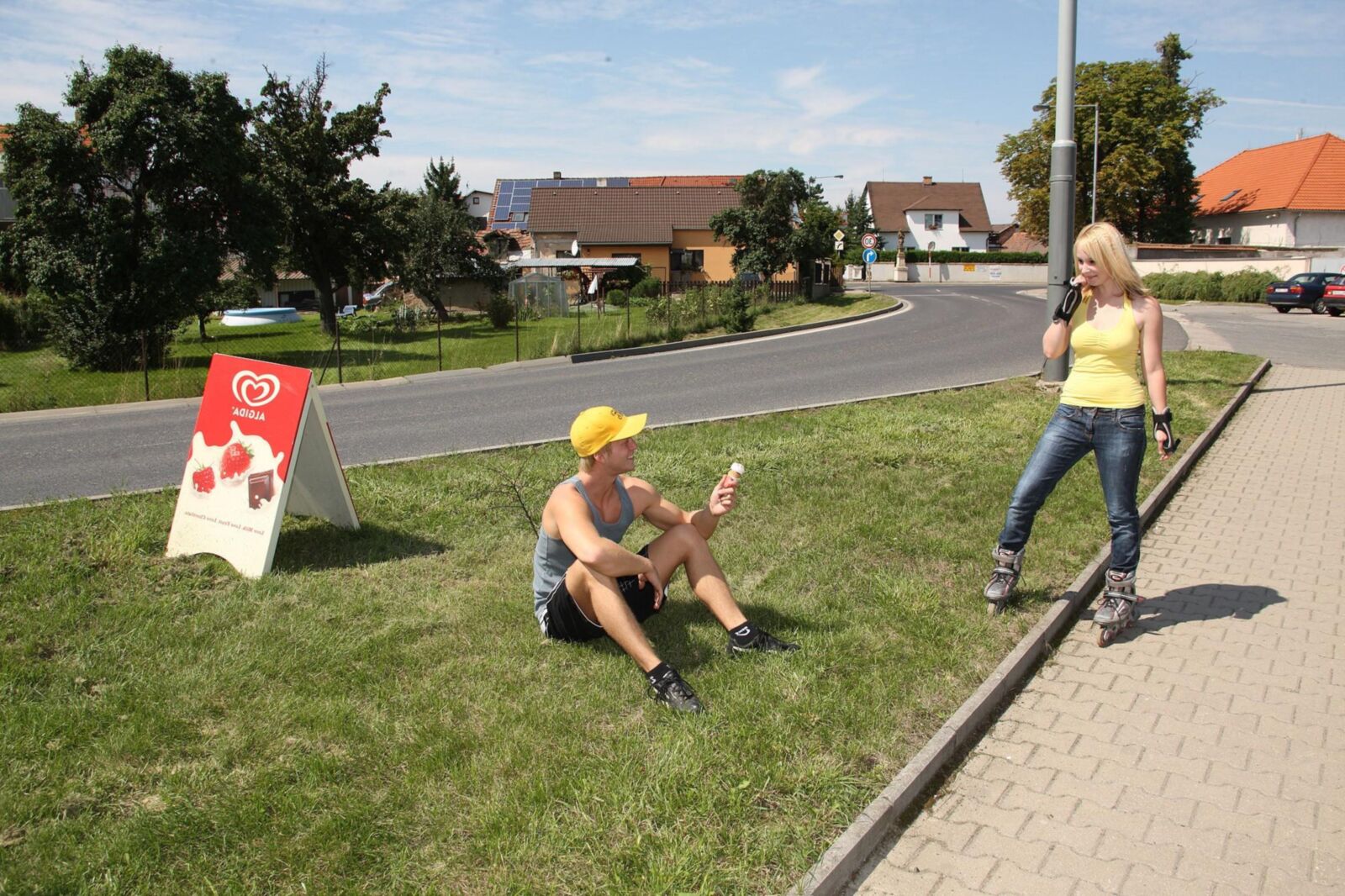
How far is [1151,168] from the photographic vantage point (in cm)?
5738

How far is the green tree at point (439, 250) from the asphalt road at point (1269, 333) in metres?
26.4

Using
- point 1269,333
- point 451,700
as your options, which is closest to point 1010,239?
point 1269,333

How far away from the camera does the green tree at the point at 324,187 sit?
32.3 m

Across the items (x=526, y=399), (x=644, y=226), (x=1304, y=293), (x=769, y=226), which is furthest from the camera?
(x=644, y=226)

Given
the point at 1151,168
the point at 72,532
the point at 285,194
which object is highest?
the point at 1151,168

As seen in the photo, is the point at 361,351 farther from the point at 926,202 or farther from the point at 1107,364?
the point at 926,202

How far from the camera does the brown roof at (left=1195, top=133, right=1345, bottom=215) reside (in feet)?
185

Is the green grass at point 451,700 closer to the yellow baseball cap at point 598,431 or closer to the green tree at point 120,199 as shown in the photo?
the yellow baseball cap at point 598,431

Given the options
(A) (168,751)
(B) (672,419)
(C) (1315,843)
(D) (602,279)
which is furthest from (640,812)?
(D) (602,279)

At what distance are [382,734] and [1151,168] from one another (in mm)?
63128

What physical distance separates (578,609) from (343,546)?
7.97ft

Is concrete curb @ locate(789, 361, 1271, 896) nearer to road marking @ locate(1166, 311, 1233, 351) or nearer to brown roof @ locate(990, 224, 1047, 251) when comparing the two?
road marking @ locate(1166, 311, 1233, 351)

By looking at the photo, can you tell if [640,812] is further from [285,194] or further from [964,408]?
[285,194]

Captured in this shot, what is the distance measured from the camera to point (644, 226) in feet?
185
